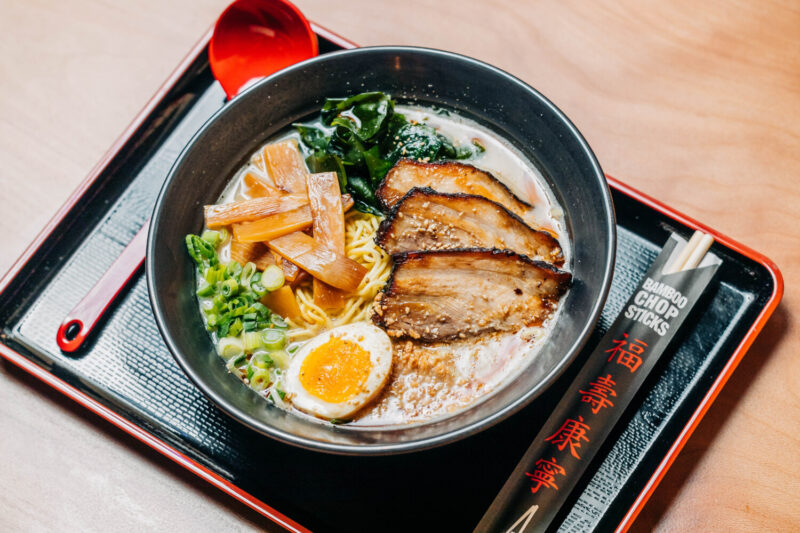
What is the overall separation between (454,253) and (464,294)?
0.44 feet

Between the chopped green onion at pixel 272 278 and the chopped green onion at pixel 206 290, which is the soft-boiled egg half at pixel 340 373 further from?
the chopped green onion at pixel 206 290

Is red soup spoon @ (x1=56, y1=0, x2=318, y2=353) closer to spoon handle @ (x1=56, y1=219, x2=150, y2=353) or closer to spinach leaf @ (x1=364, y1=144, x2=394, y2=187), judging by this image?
spoon handle @ (x1=56, y1=219, x2=150, y2=353)

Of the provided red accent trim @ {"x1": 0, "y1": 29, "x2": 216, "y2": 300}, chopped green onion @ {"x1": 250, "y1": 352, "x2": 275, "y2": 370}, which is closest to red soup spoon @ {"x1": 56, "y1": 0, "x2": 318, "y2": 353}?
red accent trim @ {"x1": 0, "y1": 29, "x2": 216, "y2": 300}

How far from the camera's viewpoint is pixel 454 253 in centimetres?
184

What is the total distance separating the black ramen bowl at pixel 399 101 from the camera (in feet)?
Answer: 5.34

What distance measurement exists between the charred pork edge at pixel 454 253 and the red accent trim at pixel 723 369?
42 centimetres

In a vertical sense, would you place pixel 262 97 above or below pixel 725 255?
below

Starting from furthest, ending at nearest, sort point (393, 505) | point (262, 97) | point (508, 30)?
1. point (508, 30)
2. point (262, 97)
3. point (393, 505)

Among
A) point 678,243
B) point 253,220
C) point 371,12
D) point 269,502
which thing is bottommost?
point 269,502

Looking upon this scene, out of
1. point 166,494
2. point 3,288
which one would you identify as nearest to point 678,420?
point 166,494

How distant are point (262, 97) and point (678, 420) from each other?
1.64 metres

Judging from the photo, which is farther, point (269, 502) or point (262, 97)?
point (262, 97)

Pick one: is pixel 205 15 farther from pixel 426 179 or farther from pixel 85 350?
pixel 85 350

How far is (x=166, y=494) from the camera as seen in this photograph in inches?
76.4
